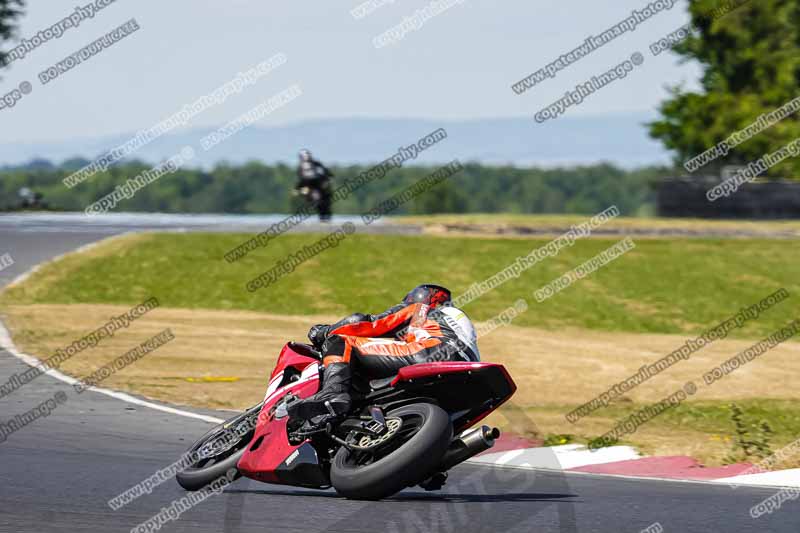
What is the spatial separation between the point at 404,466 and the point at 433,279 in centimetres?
1720

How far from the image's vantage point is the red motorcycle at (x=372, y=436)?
728cm

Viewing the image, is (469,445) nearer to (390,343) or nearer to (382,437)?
(382,437)

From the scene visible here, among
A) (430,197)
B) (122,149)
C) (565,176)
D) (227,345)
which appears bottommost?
(565,176)

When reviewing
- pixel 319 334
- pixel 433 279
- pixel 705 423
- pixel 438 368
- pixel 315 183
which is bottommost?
pixel 705 423

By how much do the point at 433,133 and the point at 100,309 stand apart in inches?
318

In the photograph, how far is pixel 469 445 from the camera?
752 cm

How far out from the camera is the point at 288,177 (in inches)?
6772

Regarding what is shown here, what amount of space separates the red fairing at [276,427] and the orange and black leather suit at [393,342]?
0.23 metres

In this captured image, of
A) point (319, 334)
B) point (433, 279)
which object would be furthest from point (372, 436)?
point (433, 279)

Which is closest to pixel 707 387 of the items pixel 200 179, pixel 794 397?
pixel 794 397

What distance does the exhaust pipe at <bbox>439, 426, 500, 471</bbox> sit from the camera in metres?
7.48

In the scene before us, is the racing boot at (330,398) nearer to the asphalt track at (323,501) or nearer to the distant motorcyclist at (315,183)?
the asphalt track at (323,501)

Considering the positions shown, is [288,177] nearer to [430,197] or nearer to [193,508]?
[430,197]

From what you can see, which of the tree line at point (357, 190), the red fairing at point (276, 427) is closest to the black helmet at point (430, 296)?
the red fairing at point (276, 427)
